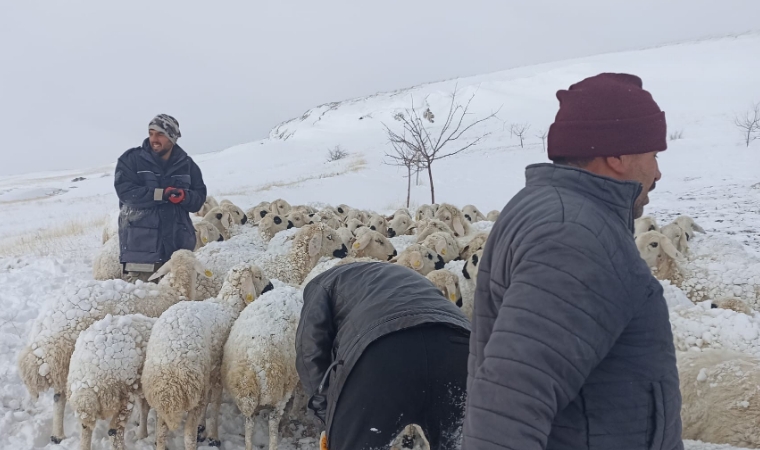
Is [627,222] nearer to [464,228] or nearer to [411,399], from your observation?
[411,399]

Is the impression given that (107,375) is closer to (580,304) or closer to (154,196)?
(154,196)

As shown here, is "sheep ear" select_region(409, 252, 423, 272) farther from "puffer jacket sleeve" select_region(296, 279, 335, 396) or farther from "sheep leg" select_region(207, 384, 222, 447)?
"puffer jacket sleeve" select_region(296, 279, 335, 396)

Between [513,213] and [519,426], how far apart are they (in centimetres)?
64

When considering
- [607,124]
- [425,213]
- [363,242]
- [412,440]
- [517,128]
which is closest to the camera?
[607,124]

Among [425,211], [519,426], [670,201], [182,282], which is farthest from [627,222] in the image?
[670,201]

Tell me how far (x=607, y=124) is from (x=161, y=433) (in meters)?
4.24

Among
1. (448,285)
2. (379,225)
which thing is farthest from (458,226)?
(448,285)

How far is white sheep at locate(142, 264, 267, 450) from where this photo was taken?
4.28 meters

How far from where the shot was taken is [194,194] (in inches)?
276

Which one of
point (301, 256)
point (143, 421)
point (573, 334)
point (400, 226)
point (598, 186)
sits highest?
point (598, 186)

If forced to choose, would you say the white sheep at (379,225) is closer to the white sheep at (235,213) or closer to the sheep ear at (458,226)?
the sheep ear at (458,226)

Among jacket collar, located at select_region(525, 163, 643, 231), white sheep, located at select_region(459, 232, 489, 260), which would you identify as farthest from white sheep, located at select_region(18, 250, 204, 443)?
jacket collar, located at select_region(525, 163, 643, 231)

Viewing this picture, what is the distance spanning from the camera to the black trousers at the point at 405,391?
2.64 m

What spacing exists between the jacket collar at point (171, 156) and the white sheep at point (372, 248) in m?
2.76
